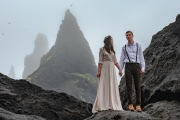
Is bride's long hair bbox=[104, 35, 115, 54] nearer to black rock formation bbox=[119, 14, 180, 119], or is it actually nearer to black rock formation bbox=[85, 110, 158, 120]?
black rock formation bbox=[85, 110, 158, 120]

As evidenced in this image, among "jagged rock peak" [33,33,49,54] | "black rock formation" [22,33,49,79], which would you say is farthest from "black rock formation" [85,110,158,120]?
"jagged rock peak" [33,33,49,54]

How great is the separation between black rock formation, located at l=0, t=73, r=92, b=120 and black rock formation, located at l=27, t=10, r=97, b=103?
51.3 m

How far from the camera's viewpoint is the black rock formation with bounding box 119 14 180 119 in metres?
7.56

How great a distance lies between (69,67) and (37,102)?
66927mm

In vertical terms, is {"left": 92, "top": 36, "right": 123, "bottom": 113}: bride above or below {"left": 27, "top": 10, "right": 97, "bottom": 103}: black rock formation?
below

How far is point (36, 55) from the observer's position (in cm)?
17975

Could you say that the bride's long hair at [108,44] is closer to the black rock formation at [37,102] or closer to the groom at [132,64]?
the groom at [132,64]

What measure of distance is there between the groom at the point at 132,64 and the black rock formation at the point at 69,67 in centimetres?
5454

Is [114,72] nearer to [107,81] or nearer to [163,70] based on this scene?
[107,81]

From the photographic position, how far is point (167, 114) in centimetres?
649

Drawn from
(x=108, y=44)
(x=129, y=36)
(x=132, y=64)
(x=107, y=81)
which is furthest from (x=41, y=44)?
(x=132, y=64)

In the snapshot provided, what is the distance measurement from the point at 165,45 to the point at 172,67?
6.00ft

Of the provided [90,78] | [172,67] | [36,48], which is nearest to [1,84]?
[172,67]

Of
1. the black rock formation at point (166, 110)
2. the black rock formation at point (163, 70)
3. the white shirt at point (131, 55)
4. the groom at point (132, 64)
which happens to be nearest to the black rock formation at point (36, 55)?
the black rock formation at point (163, 70)
